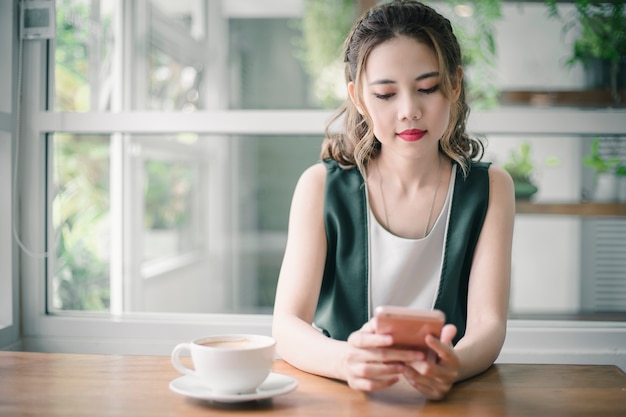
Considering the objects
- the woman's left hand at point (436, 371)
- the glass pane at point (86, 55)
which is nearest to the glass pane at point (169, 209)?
the glass pane at point (86, 55)

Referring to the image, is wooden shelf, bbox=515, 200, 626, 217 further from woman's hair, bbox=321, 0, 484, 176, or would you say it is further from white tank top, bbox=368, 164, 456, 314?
white tank top, bbox=368, 164, 456, 314

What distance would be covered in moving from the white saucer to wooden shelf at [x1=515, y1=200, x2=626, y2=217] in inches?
61.1

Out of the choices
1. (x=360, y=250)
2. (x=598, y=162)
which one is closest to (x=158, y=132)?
(x=360, y=250)

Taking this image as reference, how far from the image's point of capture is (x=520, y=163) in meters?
2.64

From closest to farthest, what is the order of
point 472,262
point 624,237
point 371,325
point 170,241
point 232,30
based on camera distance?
point 371,325 → point 472,262 → point 624,237 → point 170,241 → point 232,30

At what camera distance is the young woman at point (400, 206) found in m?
1.23

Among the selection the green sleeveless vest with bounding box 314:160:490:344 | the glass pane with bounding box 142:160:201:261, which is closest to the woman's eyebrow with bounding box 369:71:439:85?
the green sleeveless vest with bounding box 314:160:490:344

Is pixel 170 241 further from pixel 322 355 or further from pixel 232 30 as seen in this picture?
pixel 322 355

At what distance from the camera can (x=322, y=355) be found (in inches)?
38.9

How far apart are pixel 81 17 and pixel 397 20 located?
135 centimetres

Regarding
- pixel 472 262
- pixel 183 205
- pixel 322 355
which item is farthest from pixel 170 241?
pixel 322 355

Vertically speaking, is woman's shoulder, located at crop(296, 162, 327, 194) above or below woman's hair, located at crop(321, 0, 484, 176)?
below

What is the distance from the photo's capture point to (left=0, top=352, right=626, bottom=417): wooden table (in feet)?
2.59

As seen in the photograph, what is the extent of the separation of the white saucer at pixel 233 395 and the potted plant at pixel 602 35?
156cm
